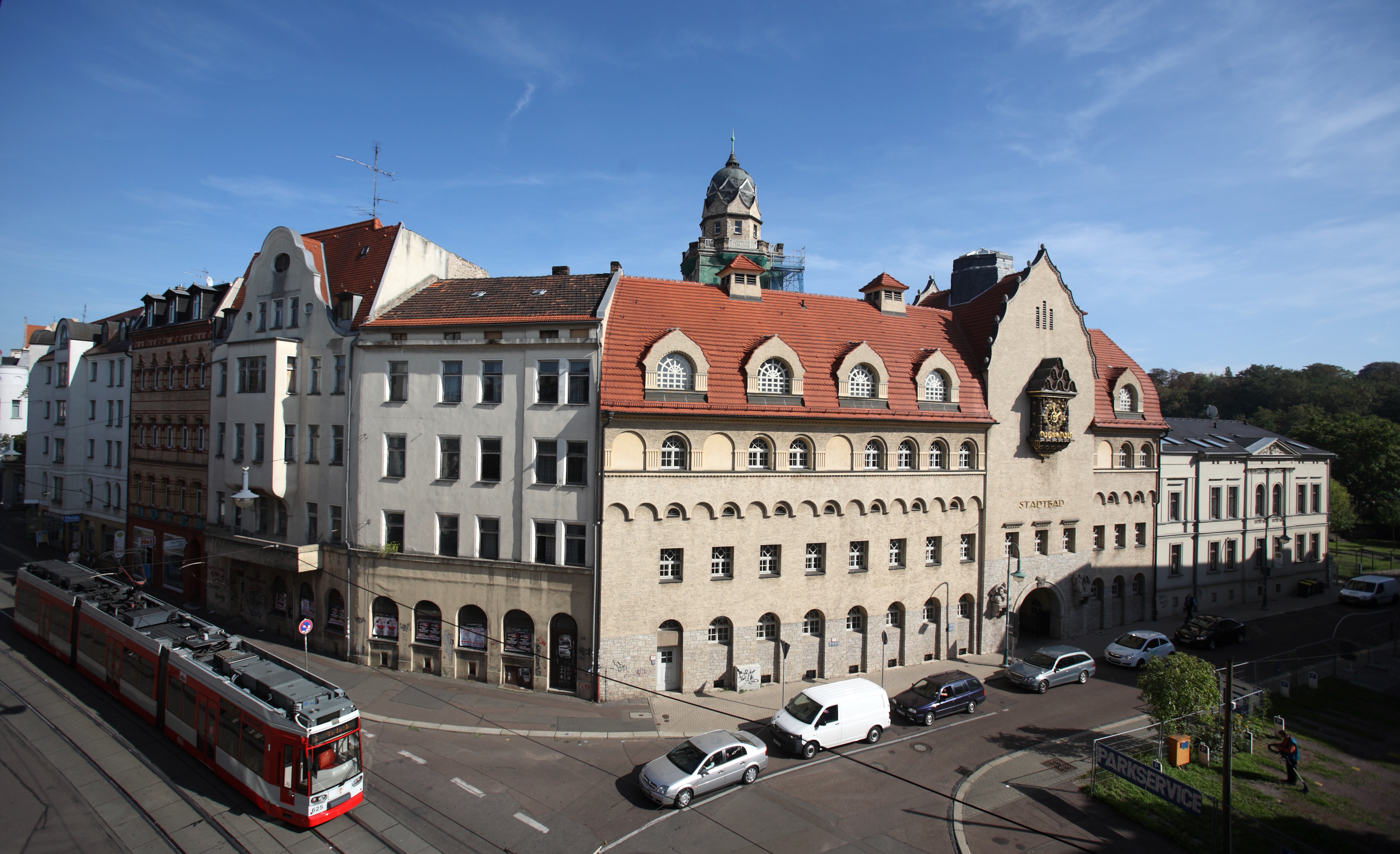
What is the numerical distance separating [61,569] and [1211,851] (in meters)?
41.8

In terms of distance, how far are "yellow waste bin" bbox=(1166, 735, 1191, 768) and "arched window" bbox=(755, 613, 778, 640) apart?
13.7 meters

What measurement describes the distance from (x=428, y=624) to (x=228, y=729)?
10.0 metres

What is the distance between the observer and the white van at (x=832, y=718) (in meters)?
22.6

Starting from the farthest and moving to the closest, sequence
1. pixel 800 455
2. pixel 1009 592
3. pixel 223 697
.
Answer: pixel 1009 592 → pixel 800 455 → pixel 223 697

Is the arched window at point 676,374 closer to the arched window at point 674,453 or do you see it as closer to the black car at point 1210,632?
the arched window at point 674,453

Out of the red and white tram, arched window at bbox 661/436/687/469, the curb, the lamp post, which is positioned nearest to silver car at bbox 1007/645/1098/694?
the lamp post

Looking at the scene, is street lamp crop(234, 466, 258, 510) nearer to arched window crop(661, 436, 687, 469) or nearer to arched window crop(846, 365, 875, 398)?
arched window crop(661, 436, 687, 469)

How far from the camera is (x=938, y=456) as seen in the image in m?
32.7

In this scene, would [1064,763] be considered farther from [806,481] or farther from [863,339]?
[863,339]

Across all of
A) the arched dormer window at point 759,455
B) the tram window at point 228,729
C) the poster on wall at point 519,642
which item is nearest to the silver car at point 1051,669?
the arched dormer window at point 759,455

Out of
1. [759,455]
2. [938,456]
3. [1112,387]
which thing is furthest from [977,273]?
[759,455]

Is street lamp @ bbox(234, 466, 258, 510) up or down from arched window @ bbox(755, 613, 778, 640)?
up

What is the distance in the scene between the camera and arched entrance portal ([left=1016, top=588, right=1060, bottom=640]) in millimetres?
36438

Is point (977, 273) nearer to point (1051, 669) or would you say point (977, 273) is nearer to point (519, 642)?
point (1051, 669)
